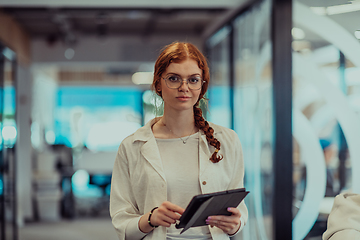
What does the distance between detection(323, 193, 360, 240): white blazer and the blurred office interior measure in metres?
0.91

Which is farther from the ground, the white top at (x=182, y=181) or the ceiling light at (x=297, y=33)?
the ceiling light at (x=297, y=33)

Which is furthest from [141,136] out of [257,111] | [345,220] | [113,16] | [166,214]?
[113,16]

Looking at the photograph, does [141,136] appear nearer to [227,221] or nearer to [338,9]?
[227,221]

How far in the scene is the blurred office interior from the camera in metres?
3.35

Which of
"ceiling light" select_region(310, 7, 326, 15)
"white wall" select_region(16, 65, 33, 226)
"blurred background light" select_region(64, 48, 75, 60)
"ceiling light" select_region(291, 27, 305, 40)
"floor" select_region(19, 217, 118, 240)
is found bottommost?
"floor" select_region(19, 217, 118, 240)

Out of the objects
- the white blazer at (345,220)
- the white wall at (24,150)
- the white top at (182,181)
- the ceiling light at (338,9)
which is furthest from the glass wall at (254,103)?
the white wall at (24,150)

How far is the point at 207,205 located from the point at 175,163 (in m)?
0.27

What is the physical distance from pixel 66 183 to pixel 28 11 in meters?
3.71

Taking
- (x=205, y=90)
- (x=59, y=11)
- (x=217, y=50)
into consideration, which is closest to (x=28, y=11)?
(x=59, y=11)

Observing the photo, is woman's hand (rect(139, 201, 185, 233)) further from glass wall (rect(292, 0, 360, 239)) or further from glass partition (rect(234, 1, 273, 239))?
glass partition (rect(234, 1, 273, 239))

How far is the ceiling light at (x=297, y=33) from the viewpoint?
3535mm

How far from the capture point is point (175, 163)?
1.58 meters

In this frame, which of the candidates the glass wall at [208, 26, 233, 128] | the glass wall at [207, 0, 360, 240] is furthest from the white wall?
the glass wall at [207, 0, 360, 240]

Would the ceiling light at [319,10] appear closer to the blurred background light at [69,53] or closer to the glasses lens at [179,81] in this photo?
the glasses lens at [179,81]
